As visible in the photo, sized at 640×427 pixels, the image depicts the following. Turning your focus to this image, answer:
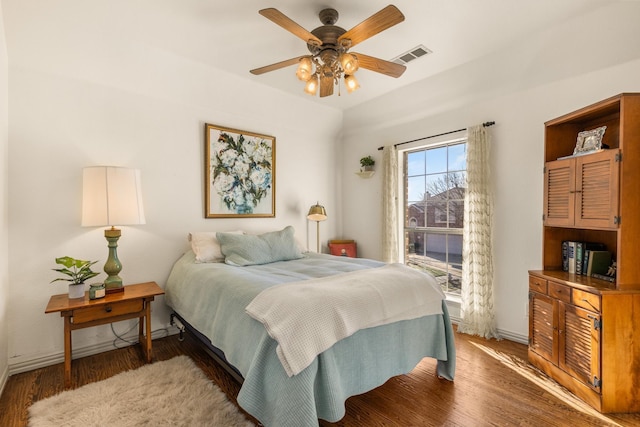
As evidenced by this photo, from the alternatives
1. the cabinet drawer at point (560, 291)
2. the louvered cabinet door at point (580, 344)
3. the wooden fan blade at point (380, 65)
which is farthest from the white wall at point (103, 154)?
the louvered cabinet door at point (580, 344)

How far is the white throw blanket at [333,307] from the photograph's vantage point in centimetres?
150

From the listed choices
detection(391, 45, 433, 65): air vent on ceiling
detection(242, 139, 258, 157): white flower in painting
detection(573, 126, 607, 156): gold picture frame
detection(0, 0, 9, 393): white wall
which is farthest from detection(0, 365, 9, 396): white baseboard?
detection(573, 126, 607, 156): gold picture frame

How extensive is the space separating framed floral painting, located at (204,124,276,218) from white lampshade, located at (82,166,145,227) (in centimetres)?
94

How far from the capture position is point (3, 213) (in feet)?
7.29

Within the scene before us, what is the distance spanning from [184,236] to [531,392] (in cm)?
325

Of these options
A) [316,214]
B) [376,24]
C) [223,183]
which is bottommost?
[316,214]

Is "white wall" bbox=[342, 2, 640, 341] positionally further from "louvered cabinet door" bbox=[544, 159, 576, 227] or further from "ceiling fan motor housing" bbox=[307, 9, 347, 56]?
"ceiling fan motor housing" bbox=[307, 9, 347, 56]

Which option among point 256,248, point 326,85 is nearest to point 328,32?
point 326,85

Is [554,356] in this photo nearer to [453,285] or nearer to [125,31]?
[453,285]

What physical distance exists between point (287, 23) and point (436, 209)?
2.69 meters

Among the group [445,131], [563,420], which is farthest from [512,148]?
[563,420]

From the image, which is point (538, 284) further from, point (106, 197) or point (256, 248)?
point (106, 197)

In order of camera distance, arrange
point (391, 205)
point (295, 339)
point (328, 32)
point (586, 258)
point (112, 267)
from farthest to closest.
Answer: point (391, 205) → point (112, 267) → point (586, 258) → point (328, 32) → point (295, 339)

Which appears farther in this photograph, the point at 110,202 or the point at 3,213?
the point at 110,202
